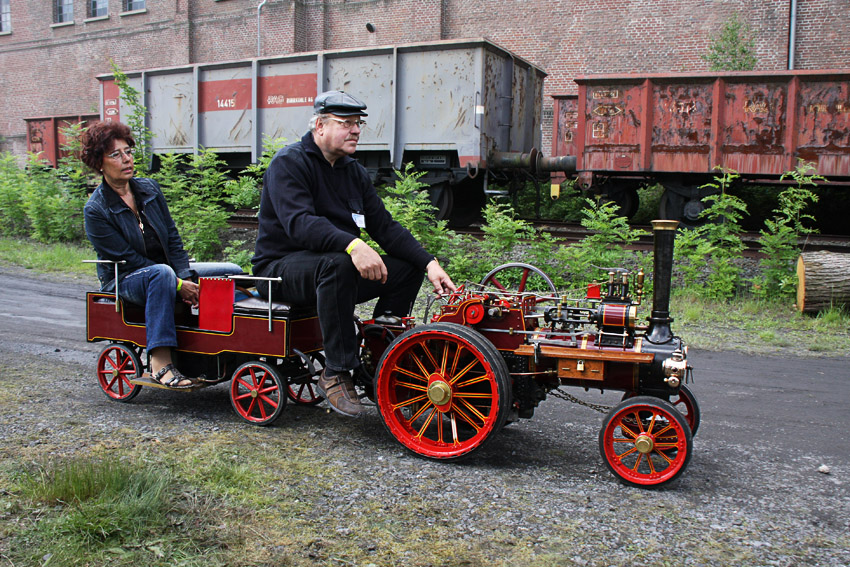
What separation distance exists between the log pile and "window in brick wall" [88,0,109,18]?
29814 millimetres

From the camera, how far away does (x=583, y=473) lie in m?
3.46

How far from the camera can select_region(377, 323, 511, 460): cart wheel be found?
11.1ft

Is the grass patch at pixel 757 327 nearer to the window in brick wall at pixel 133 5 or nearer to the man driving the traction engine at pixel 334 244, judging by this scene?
the man driving the traction engine at pixel 334 244

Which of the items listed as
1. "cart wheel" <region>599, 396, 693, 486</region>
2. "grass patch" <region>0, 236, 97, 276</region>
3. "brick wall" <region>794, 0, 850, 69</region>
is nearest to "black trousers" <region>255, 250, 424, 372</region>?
"cart wheel" <region>599, 396, 693, 486</region>

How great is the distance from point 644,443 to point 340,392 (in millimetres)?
1570

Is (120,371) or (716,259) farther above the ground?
(716,259)

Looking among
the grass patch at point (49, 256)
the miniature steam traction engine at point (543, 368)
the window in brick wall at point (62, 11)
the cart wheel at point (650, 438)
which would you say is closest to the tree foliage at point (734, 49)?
the grass patch at point (49, 256)

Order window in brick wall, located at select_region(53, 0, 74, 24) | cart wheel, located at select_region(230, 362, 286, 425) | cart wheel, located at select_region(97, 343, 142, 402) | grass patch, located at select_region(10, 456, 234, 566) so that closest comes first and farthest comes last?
grass patch, located at select_region(10, 456, 234, 566)
cart wheel, located at select_region(230, 362, 286, 425)
cart wheel, located at select_region(97, 343, 142, 402)
window in brick wall, located at select_region(53, 0, 74, 24)

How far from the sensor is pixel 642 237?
11586mm

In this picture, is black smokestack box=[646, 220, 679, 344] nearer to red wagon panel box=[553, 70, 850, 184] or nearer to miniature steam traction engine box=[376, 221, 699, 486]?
miniature steam traction engine box=[376, 221, 699, 486]

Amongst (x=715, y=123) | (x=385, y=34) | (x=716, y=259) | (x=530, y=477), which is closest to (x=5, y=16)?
(x=385, y=34)

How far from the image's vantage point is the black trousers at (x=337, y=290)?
3699 millimetres

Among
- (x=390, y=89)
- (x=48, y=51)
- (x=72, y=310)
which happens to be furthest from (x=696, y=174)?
(x=48, y=51)

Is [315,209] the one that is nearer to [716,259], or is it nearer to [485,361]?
[485,361]
